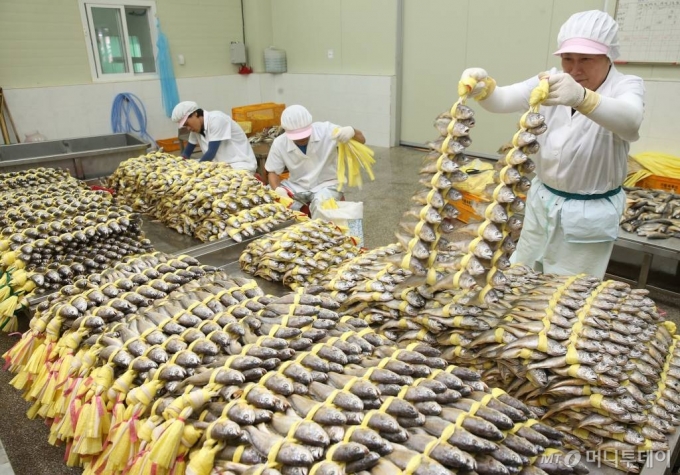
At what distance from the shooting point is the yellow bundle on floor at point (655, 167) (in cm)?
504

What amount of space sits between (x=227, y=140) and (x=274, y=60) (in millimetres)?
6013

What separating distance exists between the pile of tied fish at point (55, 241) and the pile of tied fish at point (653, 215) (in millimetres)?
4075

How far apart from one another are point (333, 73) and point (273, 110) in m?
2.19

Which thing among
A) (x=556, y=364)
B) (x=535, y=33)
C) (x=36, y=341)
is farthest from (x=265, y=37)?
(x=556, y=364)

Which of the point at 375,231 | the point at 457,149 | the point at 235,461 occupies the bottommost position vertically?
the point at 375,231

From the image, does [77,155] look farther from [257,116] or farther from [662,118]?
[662,118]

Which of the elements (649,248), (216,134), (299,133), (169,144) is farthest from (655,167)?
(169,144)

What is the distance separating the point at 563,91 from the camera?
6.07 feet

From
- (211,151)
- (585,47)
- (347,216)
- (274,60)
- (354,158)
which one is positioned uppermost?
(274,60)

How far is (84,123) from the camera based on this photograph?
8.74m

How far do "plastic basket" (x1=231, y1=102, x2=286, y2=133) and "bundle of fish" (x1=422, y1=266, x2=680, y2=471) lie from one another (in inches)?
274

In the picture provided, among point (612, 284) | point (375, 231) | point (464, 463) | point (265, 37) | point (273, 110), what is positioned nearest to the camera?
point (464, 463)

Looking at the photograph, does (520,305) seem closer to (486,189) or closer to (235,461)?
(486,189)

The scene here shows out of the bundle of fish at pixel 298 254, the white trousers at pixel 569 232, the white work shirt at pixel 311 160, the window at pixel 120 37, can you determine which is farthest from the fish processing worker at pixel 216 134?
the window at pixel 120 37
